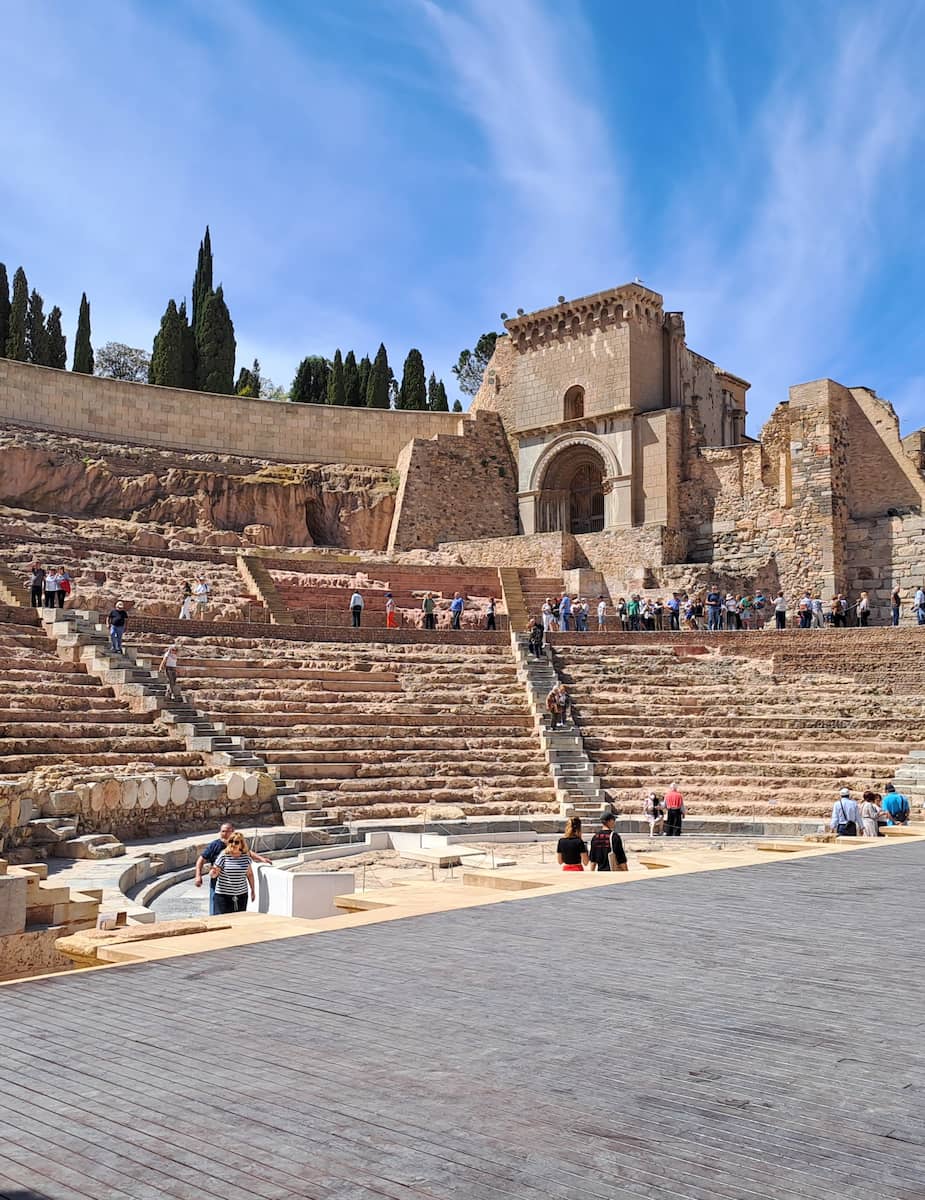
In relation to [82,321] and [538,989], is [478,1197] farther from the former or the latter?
[82,321]

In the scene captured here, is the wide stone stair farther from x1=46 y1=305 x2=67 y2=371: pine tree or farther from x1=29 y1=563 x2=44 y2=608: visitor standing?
x1=46 y1=305 x2=67 y2=371: pine tree

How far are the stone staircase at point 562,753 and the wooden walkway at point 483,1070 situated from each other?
32.4ft

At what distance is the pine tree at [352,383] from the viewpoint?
45781 mm

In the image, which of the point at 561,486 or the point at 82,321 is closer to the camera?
the point at 561,486

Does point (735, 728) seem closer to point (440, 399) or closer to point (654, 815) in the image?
point (654, 815)

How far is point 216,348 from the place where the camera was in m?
41.4

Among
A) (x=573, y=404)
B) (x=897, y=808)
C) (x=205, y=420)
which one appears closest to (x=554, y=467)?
(x=573, y=404)

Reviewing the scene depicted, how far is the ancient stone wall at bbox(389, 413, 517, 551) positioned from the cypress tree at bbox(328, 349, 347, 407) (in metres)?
10.3

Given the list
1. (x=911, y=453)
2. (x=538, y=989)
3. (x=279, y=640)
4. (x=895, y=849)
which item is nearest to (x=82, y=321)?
(x=279, y=640)

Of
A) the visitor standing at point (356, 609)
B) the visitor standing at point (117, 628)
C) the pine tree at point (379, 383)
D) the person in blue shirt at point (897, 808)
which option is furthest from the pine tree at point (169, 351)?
the person in blue shirt at point (897, 808)

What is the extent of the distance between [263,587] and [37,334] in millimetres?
21541

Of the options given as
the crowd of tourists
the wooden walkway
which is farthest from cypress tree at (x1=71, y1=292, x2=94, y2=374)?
the wooden walkway

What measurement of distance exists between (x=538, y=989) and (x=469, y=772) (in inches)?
468

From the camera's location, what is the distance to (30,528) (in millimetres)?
28281
